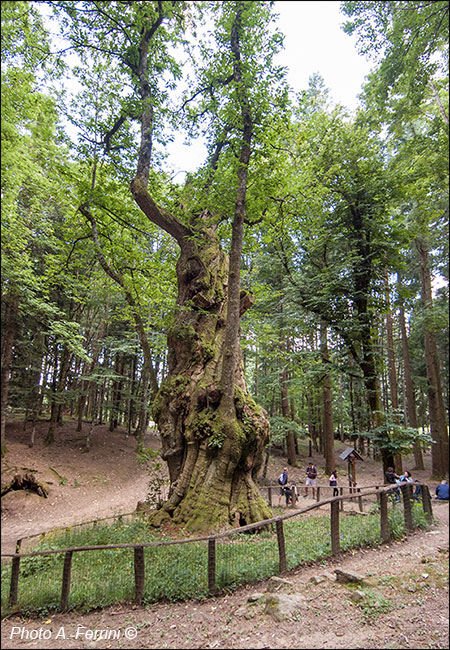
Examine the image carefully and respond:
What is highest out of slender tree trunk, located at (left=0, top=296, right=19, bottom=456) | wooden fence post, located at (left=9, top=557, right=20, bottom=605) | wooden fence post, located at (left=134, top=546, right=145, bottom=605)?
slender tree trunk, located at (left=0, top=296, right=19, bottom=456)

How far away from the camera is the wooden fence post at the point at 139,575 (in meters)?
3.23

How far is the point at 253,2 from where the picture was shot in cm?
308

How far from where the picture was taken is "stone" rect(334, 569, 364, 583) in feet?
11.9

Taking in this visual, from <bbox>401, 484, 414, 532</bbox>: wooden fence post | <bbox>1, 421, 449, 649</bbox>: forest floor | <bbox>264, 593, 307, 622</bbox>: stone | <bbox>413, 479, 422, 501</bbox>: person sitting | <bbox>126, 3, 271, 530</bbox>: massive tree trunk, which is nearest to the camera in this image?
<bbox>1, 421, 449, 649</bbox>: forest floor

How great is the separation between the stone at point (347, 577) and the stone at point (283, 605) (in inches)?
25.5

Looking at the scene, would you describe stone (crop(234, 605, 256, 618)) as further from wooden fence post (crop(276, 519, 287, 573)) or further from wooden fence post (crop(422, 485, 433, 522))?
wooden fence post (crop(422, 485, 433, 522))

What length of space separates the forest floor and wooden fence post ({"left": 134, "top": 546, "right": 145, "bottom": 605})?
0.15 m

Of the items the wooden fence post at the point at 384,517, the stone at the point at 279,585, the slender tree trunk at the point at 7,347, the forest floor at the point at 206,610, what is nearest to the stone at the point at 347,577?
the forest floor at the point at 206,610

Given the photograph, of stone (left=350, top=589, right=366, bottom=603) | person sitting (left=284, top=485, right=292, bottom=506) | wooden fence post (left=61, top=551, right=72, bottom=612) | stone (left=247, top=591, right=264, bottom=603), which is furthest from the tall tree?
person sitting (left=284, top=485, right=292, bottom=506)

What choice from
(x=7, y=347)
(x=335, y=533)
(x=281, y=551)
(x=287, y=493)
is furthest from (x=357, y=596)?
(x=287, y=493)

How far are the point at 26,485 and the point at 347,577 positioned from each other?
384 centimetres

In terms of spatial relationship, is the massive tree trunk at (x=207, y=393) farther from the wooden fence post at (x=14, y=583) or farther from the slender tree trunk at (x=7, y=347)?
the wooden fence post at (x=14, y=583)

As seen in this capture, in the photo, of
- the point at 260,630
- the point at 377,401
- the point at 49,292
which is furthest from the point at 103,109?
the point at 377,401

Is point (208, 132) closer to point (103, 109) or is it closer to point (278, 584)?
point (103, 109)
